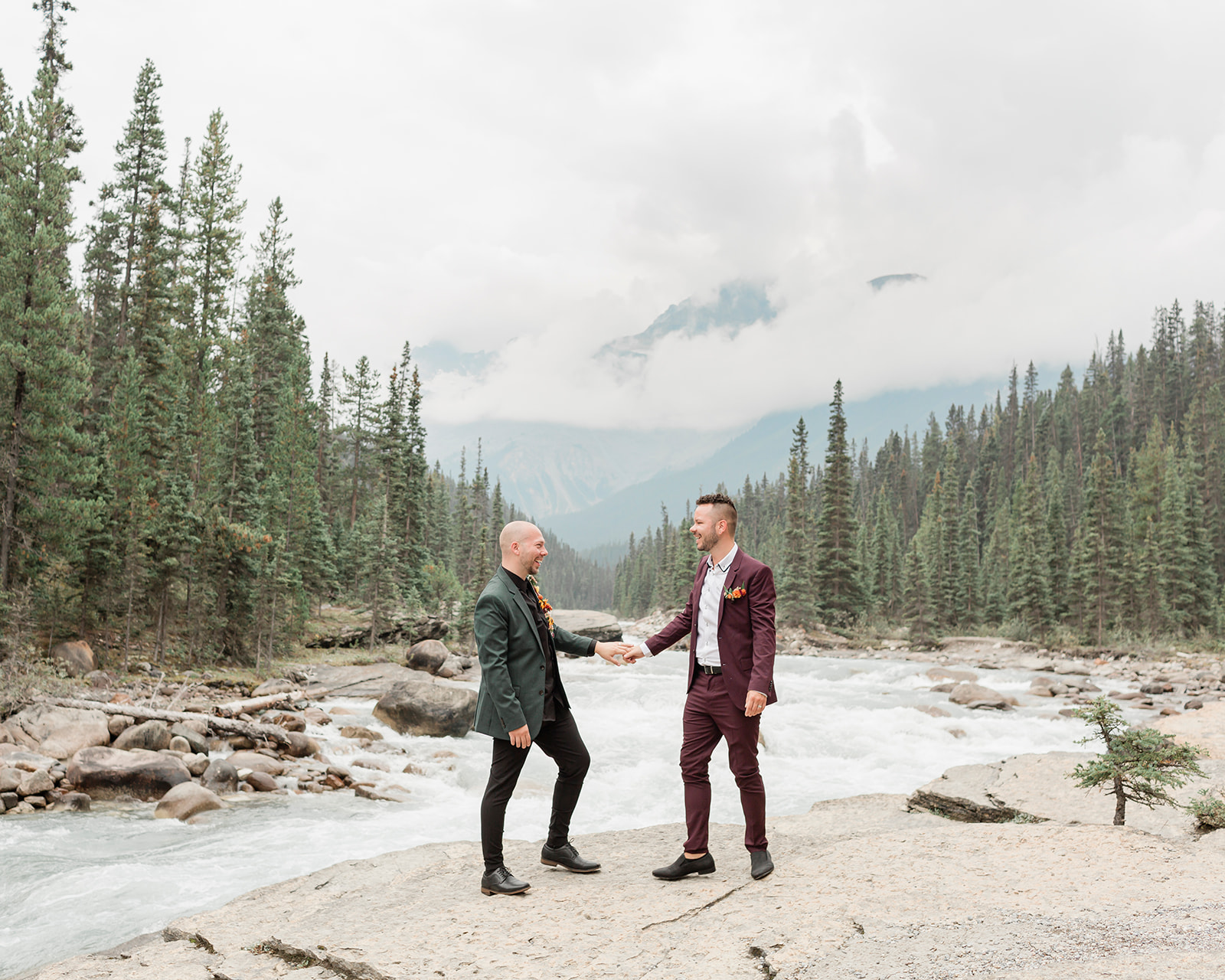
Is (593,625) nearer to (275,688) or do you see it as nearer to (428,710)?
(275,688)

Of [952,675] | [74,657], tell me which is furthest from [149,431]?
[952,675]

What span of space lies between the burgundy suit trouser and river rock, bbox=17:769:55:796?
10662mm

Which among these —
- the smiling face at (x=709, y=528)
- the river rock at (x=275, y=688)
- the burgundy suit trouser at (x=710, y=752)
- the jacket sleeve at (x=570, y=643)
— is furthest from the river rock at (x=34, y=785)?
the smiling face at (x=709, y=528)

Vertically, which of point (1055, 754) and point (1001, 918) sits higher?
point (1001, 918)

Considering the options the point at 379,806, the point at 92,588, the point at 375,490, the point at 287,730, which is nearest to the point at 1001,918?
the point at 379,806

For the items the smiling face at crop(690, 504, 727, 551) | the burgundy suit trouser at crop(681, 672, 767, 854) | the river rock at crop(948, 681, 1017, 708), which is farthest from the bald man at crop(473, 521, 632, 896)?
the river rock at crop(948, 681, 1017, 708)

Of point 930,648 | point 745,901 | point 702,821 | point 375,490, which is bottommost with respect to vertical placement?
point 930,648

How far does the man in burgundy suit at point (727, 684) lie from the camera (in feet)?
16.8

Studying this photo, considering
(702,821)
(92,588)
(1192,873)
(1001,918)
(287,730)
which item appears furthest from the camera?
(92,588)

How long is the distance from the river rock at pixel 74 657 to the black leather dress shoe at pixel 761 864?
19998 mm

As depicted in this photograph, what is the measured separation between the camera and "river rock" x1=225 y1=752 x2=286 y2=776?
41.5 feet

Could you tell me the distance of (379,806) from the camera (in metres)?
11.6

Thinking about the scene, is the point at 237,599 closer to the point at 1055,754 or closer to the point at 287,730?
the point at 287,730

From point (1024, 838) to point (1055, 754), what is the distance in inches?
239
